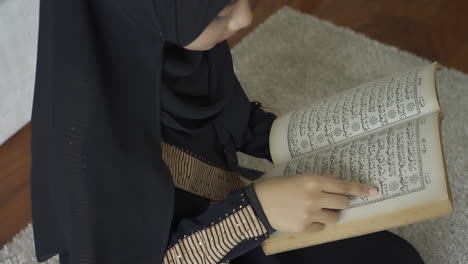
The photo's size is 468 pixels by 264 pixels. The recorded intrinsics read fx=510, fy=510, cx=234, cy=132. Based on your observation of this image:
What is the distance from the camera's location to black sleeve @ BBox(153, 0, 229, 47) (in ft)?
1.81

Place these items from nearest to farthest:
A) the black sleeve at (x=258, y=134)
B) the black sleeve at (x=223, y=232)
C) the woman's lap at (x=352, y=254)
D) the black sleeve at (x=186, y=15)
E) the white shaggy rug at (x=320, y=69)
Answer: the black sleeve at (x=186, y=15), the black sleeve at (x=223, y=232), the woman's lap at (x=352, y=254), the black sleeve at (x=258, y=134), the white shaggy rug at (x=320, y=69)

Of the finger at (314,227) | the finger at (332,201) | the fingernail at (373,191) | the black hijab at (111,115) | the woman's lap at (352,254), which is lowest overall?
the woman's lap at (352,254)

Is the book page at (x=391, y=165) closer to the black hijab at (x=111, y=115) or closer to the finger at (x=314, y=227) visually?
the finger at (x=314, y=227)

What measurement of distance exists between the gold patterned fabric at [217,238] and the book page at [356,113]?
14 cm

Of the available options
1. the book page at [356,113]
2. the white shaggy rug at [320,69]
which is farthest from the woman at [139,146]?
the white shaggy rug at [320,69]

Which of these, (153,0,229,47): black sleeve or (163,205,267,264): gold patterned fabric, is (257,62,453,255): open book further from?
(153,0,229,47): black sleeve

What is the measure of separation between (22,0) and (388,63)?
3.23ft

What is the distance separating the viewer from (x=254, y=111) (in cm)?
92

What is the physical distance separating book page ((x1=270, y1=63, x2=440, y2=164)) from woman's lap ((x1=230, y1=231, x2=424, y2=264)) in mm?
156

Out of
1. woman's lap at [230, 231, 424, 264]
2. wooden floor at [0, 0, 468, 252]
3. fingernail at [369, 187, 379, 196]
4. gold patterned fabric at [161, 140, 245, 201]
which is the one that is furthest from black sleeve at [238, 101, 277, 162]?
wooden floor at [0, 0, 468, 252]

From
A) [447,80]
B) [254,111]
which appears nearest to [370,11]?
[447,80]

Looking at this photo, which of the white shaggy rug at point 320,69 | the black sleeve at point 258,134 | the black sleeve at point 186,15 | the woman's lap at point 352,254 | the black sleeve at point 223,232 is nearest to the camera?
the black sleeve at point 186,15

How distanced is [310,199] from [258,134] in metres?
0.29

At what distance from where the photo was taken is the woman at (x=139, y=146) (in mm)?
582
